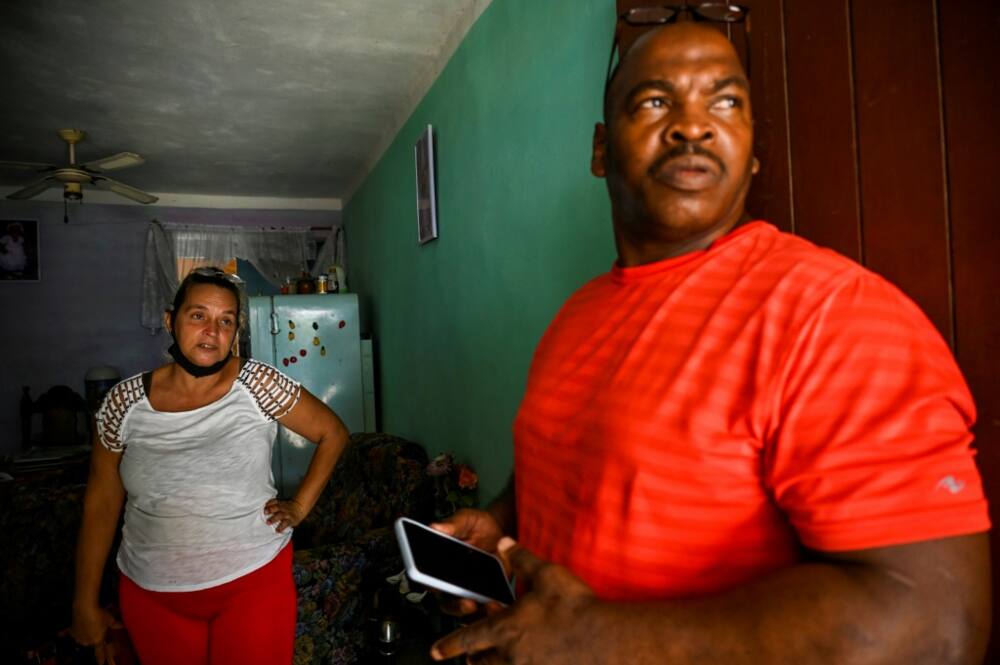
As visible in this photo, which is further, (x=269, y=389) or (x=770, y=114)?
(x=269, y=389)

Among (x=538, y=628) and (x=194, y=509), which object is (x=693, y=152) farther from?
(x=194, y=509)

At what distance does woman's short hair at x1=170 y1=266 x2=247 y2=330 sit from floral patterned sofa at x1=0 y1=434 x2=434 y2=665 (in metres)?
1.02

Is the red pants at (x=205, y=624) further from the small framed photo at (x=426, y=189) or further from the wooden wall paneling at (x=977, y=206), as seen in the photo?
the small framed photo at (x=426, y=189)

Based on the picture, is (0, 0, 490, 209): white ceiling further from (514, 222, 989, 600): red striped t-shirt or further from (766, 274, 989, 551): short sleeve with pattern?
(766, 274, 989, 551): short sleeve with pattern

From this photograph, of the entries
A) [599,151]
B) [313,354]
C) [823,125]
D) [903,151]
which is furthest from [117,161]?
[903,151]

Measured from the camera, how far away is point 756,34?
949mm

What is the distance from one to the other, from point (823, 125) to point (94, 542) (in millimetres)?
1930

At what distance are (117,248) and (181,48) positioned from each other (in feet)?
11.8

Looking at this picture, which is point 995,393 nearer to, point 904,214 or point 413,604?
point 904,214

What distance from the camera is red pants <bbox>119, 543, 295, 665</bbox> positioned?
141 cm

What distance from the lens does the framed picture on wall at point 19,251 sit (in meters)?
5.17

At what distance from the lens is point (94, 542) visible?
152 cm

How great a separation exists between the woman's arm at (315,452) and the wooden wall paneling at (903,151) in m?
1.47

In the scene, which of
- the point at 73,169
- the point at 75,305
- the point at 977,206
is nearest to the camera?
the point at 977,206
